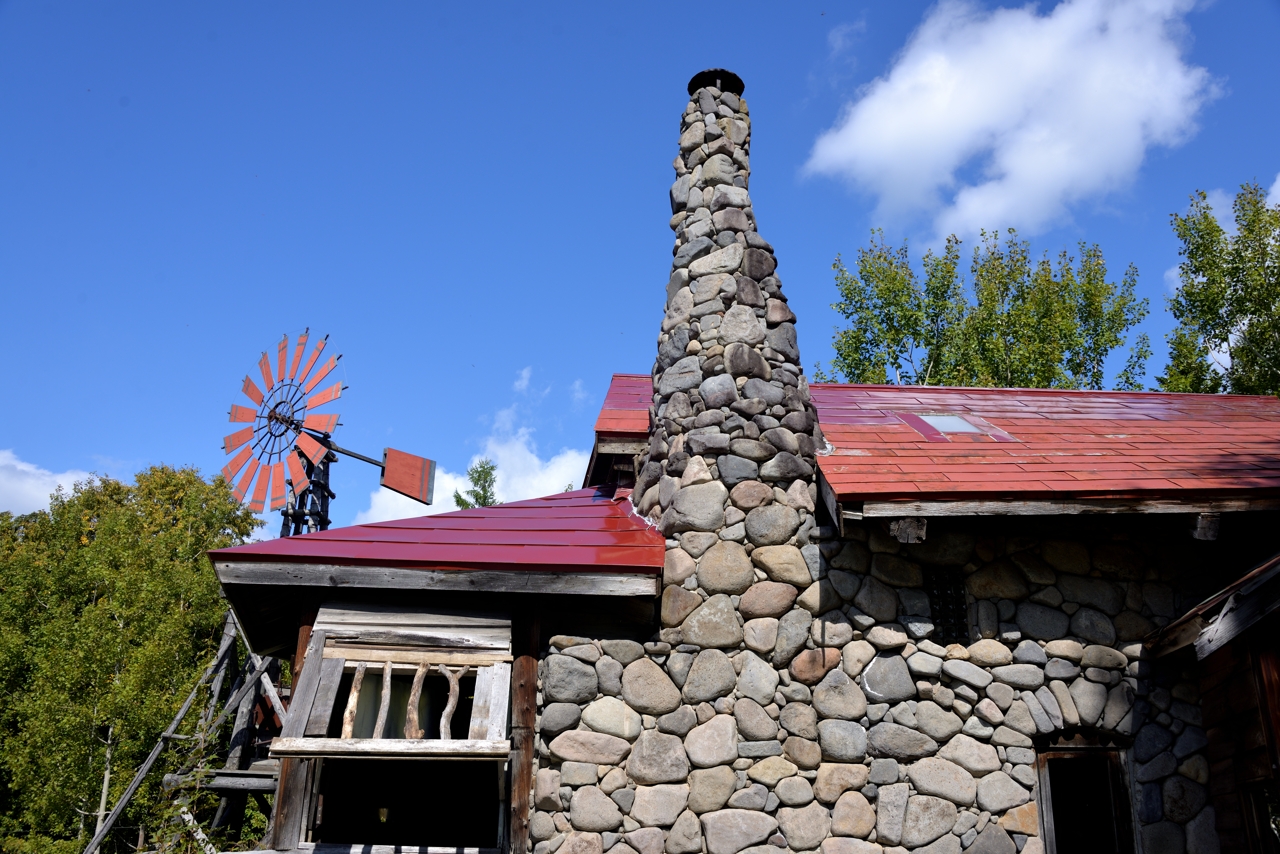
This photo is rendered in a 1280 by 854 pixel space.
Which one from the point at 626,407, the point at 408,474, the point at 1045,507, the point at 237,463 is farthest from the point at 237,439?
the point at 1045,507

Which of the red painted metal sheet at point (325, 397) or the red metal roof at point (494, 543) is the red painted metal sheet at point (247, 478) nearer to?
the red painted metal sheet at point (325, 397)

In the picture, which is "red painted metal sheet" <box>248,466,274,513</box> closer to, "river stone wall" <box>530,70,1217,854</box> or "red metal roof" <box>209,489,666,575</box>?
"red metal roof" <box>209,489,666,575</box>

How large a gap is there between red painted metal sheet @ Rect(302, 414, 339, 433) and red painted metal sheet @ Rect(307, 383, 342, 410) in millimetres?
141

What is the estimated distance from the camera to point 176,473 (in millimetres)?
30328

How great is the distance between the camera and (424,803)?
34.7 feet

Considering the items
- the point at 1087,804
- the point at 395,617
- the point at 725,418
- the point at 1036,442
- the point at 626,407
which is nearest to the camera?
the point at 395,617

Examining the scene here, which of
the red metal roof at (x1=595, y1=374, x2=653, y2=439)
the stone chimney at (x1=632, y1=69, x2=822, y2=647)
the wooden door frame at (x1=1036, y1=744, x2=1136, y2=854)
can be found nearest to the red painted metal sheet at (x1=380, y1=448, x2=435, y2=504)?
the red metal roof at (x1=595, y1=374, x2=653, y2=439)

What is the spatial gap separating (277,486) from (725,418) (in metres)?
7.03

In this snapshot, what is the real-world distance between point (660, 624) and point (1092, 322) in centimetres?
2073

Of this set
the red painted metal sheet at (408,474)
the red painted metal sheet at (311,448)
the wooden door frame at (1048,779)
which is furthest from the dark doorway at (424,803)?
the wooden door frame at (1048,779)

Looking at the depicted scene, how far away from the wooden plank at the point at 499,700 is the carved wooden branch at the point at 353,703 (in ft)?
2.54

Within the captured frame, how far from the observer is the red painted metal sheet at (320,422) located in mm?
11953

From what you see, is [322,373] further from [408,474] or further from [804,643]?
[804,643]

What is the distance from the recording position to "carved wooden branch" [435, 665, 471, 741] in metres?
5.47
